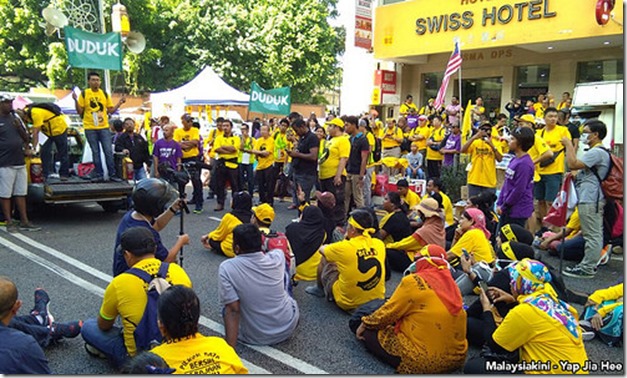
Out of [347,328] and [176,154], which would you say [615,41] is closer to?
[176,154]

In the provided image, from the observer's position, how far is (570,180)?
5.98 meters

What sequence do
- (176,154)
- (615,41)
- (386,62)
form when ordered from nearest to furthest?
1. (176,154)
2. (615,41)
3. (386,62)

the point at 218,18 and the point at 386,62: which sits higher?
the point at 218,18

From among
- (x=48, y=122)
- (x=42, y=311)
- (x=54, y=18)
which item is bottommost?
(x=42, y=311)

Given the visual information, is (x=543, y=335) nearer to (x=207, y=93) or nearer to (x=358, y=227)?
(x=358, y=227)

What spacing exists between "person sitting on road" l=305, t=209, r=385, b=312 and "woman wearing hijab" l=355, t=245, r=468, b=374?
0.88m

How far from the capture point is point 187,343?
256 centimetres

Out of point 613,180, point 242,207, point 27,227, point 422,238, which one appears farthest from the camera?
point 27,227

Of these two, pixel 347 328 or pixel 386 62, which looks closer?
pixel 347 328

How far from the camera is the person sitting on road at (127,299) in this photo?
10.8ft

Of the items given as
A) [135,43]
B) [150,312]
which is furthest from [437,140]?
[135,43]

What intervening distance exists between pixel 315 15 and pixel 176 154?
2298 cm

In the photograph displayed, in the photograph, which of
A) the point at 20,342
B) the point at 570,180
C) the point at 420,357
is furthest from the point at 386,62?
the point at 20,342

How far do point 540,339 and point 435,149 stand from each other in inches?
349
